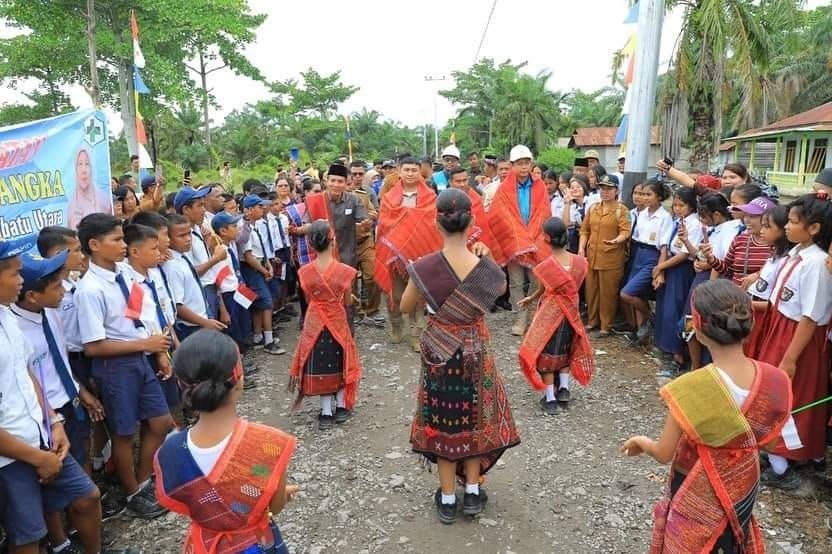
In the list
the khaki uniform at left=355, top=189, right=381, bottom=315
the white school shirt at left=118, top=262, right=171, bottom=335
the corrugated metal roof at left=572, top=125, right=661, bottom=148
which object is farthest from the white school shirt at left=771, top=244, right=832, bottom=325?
the corrugated metal roof at left=572, top=125, right=661, bottom=148

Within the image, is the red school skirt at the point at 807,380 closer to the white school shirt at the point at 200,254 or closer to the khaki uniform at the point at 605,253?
the khaki uniform at the point at 605,253

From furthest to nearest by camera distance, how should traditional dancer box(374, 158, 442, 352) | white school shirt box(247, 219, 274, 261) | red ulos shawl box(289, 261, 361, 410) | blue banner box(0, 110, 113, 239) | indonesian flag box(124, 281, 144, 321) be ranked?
white school shirt box(247, 219, 274, 261), traditional dancer box(374, 158, 442, 352), red ulos shawl box(289, 261, 361, 410), blue banner box(0, 110, 113, 239), indonesian flag box(124, 281, 144, 321)

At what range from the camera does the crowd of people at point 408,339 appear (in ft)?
6.48

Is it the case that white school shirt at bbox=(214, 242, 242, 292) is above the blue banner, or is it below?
below

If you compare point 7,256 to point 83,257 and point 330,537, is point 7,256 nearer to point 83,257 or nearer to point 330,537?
point 83,257

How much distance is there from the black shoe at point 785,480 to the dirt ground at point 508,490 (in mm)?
63

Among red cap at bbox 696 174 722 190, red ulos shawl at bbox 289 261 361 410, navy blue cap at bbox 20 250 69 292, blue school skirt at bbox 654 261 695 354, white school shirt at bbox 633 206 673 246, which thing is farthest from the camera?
red cap at bbox 696 174 722 190

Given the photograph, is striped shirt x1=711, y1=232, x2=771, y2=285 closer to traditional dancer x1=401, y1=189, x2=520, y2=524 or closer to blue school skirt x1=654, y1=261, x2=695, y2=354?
blue school skirt x1=654, y1=261, x2=695, y2=354

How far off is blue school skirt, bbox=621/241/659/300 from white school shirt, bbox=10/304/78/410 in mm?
5015

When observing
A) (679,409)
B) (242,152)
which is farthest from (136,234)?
(242,152)

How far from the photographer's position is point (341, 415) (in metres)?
4.55

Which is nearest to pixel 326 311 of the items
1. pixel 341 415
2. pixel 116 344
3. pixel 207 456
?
pixel 341 415

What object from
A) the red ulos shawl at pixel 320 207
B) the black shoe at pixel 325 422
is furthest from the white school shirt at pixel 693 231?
the red ulos shawl at pixel 320 207

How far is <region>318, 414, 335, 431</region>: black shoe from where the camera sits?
14.6 feet
